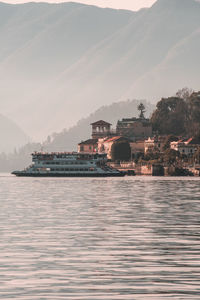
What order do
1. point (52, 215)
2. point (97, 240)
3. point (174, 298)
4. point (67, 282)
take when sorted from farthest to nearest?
point (52, 215) → point (97, 240) → point (67, 282) → point (174, 298)

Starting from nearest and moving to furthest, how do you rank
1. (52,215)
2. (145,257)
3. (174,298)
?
(174,298)
(145,257)
(52,215)

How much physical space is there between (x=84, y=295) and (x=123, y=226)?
2755 centimetres

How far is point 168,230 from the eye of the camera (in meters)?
54.7

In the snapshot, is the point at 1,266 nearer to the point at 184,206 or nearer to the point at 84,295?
the point at 84,295

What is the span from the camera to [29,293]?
3108 centimetres

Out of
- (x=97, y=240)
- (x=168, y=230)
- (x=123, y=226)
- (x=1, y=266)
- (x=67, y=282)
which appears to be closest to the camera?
(x=67, y=282)

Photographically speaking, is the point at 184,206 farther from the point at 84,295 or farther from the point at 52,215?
the point at 84,295

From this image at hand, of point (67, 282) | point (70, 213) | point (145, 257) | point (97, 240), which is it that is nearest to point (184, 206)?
point (70, 213)

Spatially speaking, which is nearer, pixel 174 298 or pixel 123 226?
pixel 174 298

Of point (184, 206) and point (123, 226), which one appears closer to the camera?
point (123, 226)

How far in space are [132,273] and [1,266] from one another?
19.2 ft

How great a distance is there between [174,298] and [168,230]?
2469 centimetres

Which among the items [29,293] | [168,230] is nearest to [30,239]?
[168,230]

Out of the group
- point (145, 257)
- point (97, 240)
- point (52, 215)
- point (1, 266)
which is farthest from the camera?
point (52, 215)
